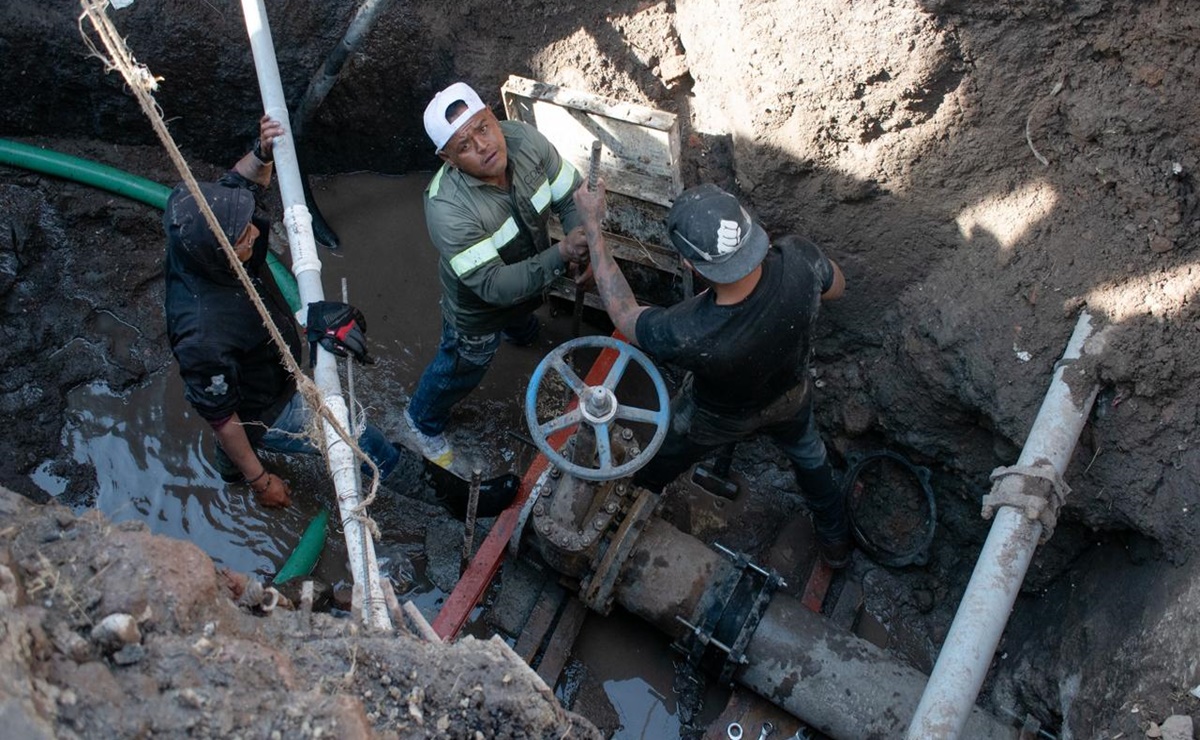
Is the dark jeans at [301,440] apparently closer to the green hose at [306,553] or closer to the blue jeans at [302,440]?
the blue jeans at [302,440]

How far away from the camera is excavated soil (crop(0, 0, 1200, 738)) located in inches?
122

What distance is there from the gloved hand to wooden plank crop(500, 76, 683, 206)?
4.29 feet

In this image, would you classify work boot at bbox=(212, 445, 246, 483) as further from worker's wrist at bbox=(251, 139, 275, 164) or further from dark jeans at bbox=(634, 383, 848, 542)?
dark jeans at bbox=(634, 383, 848, 542)

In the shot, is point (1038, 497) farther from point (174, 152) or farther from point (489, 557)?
point (174, 152)

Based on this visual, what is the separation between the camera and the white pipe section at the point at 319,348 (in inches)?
95.6

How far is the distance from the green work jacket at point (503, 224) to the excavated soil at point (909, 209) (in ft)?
2.67

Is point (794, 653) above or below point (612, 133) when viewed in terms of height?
below

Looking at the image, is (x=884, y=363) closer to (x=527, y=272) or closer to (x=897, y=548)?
(x=897, y=548)

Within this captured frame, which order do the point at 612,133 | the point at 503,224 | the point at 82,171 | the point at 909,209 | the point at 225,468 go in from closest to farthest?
the point at 503,224, the point at 909,209, the point at 612,133, the point at 225,468, the point at 82,171

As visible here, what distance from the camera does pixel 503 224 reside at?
3568mm

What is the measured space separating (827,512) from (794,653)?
68 centimetres

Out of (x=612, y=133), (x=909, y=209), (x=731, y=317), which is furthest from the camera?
(x=612, y=133)

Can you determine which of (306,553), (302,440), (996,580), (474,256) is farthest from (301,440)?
(996,580)

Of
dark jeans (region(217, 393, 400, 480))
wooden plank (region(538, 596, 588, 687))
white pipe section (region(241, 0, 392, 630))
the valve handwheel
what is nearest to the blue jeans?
dark jeans (region(217, 393, 400, 480))
